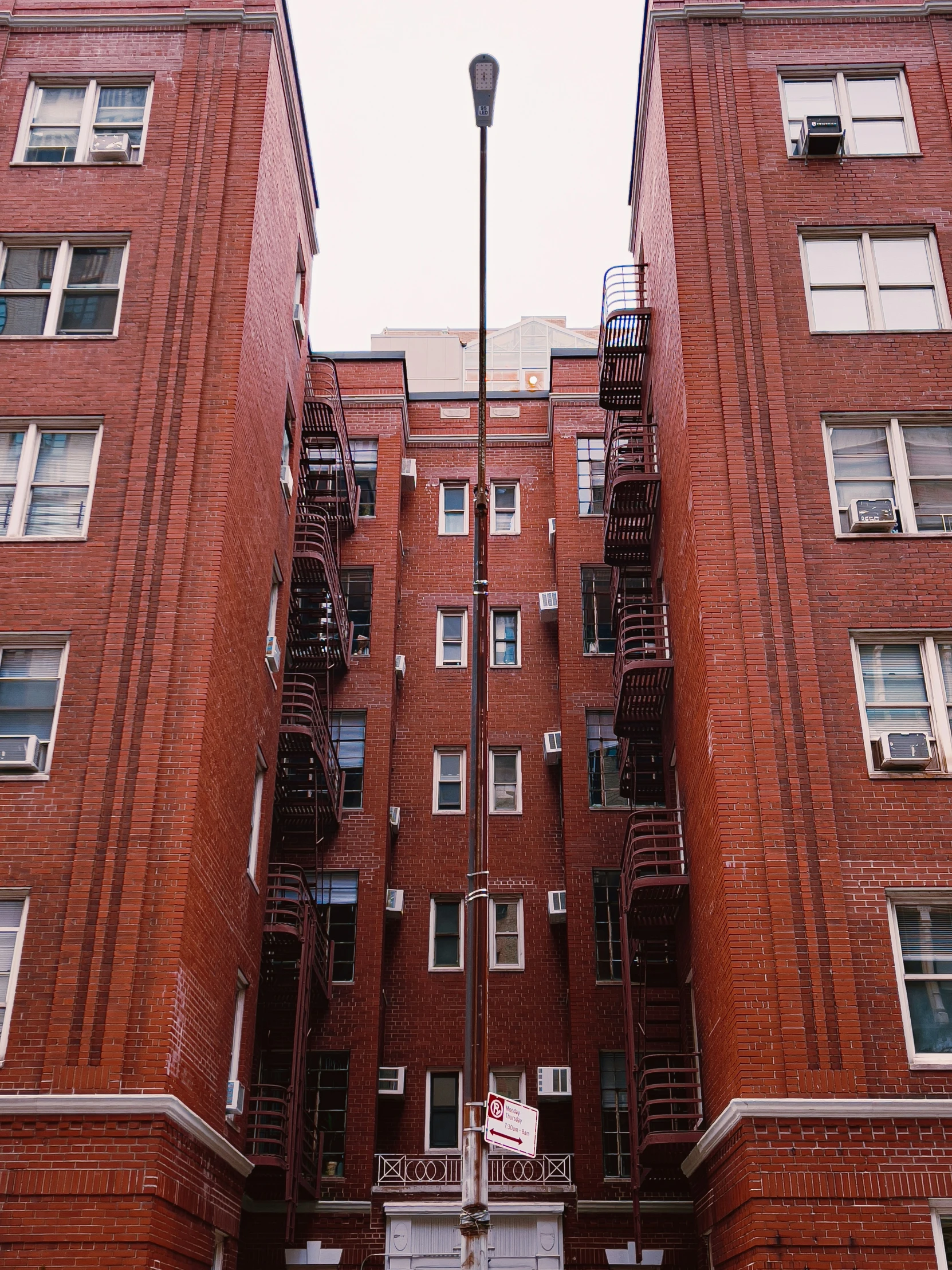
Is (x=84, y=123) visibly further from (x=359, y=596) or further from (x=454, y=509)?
(x=454, y=509)

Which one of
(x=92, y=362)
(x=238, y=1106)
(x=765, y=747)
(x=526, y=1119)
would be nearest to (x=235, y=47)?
(x=92, y=362)

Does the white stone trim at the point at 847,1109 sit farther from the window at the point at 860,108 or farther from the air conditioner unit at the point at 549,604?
the air conditioner unit at the point at 549,604

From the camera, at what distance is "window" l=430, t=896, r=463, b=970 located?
30641 millimetres

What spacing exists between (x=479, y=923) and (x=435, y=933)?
1849 centimetres

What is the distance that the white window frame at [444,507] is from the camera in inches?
1438

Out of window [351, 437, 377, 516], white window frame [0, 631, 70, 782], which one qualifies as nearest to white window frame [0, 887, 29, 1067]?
white window frame [0, 631, 70, 782]

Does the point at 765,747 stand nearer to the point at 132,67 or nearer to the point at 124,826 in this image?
the point at 124,826

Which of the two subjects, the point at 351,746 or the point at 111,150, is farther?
the point at 351,746

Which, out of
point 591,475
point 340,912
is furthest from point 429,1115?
point 591,475

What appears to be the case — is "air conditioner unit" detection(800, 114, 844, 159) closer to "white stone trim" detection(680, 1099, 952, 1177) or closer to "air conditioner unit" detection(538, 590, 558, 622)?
"air conditioner unit" detection(538, 590, 558, 622)

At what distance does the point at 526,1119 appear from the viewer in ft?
41.2

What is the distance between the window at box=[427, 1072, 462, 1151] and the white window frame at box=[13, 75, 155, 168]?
18.9 m

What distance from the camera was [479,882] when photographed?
1343cm

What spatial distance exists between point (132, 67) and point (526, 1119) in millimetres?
21193
